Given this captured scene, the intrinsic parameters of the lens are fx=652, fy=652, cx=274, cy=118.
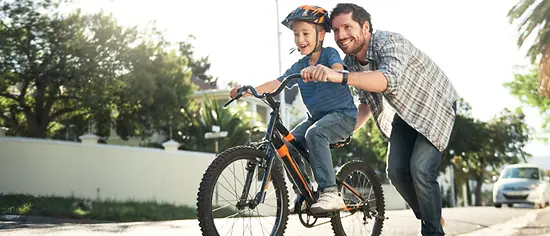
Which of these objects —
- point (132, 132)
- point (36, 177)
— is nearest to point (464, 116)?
point (132, 132)

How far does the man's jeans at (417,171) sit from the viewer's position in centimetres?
388

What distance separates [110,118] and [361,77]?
29.9 metres

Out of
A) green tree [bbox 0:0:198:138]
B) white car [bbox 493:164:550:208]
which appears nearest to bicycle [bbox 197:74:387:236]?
white car [bbox 493:164:550:208]

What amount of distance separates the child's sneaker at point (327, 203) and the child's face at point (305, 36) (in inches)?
36.2

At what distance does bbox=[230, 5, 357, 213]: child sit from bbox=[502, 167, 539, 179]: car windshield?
20.2m

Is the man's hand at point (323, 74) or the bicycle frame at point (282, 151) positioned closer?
the man's hand at point (323, 74)

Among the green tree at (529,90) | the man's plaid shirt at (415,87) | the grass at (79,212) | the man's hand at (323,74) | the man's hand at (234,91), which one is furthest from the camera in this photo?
the green tree at (529,90)

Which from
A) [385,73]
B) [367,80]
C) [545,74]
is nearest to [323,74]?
[367,80]

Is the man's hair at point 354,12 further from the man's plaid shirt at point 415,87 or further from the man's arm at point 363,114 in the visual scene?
the man's arm at point 363,114

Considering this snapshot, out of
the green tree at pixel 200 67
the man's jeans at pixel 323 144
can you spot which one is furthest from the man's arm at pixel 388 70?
the green tree at pixel 200 67

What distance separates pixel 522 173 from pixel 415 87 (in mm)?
20845

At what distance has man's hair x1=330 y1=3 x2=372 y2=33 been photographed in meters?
3.91

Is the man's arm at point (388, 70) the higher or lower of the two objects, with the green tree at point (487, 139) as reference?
higher

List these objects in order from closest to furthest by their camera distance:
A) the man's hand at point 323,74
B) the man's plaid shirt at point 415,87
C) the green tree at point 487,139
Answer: the man's hand at point 323,74, the man's plaid shirt at point 415,87, the green tree at point 487,139
